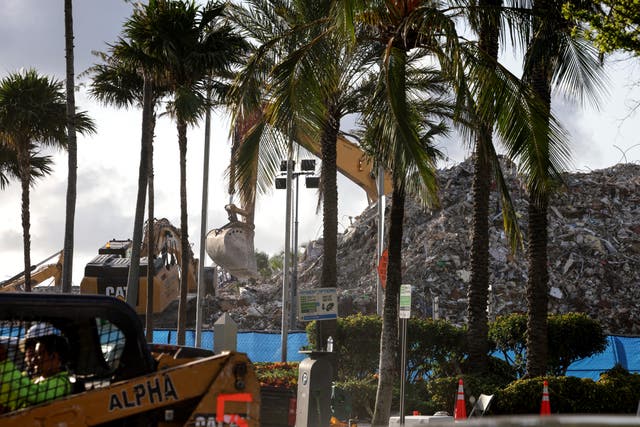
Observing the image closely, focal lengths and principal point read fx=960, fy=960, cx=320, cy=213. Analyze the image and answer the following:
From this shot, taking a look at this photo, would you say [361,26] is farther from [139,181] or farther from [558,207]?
[558,207]

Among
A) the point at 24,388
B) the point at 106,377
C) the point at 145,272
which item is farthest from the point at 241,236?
the point at 24,388

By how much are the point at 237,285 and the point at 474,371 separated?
40196 mm

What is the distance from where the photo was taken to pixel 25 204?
33.0 meters

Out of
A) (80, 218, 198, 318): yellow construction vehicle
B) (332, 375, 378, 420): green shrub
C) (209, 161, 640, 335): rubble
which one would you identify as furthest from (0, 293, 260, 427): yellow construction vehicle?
(80, 218, 198, 318): yellow construction vehicle

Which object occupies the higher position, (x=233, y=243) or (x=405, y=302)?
(x=233, y=243)

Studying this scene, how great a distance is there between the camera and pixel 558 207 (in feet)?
154

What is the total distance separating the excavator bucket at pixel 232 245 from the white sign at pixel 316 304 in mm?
25748

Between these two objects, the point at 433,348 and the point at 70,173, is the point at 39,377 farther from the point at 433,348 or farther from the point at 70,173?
the point at 70,173

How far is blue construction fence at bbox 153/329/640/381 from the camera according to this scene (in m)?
23.2

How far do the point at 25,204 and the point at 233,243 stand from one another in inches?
494

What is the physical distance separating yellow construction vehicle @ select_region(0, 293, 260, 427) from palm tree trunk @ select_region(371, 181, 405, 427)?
10.0 m

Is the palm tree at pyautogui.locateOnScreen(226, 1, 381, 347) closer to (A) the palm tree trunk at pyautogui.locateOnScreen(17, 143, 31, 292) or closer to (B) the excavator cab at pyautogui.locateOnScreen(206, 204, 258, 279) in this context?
(A) the palm tree trunk at pyautogui.locateOnScreen(17, 143, 31, 292)

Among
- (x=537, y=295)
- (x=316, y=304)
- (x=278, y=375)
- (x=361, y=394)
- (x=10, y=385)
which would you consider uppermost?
(x=537, y=295)

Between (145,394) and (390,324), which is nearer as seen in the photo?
(145,394)
